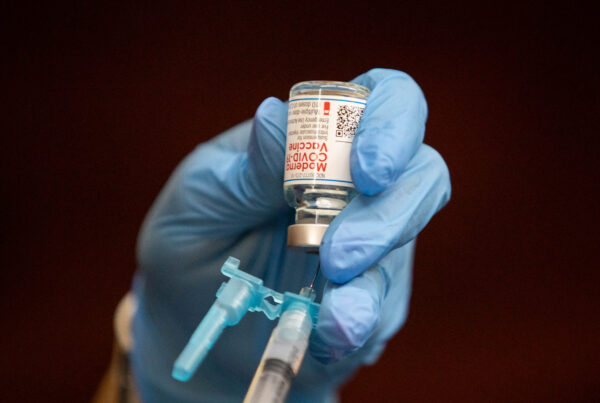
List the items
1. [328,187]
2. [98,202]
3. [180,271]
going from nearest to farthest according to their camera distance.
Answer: [328,187] → [180,271] → [98,202]

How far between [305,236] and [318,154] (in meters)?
0.13

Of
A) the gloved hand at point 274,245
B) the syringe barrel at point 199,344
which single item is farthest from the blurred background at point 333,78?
the syringe barrel at point 199,344

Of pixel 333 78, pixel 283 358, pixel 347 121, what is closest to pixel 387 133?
pixel 347 121

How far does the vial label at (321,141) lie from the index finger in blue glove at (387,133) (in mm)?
20

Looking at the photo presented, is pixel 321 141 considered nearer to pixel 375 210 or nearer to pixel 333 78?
pixel 375 210

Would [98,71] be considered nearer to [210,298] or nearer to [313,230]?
[210,298]

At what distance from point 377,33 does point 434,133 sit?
417 millimetres

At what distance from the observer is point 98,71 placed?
6.68 feet

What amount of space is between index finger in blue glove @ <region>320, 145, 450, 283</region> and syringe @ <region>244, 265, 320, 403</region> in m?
0.11

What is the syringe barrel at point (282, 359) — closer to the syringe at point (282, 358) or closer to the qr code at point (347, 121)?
the syringe at point (282, 358)

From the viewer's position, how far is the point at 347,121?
2.85 ft

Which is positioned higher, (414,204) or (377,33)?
(377,33)

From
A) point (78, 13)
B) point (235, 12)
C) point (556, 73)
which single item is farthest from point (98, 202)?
point (556, 73)

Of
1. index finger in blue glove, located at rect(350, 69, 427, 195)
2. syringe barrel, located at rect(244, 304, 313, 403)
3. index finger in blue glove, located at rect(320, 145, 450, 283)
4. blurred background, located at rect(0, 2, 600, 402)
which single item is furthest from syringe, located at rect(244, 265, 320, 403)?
blurred background, located at rect(0, 2, 600, 402)
